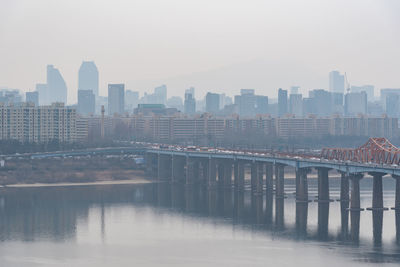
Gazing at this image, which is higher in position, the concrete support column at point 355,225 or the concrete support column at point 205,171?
the concrete support column at point 205,171

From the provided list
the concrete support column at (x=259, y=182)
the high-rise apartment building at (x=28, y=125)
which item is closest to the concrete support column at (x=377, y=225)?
the concrete support column at (x=259, y=182)

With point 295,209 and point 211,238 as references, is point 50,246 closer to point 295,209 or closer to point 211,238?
point 211,238

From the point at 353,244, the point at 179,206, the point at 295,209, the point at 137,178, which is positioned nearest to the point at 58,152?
the point at 137,178

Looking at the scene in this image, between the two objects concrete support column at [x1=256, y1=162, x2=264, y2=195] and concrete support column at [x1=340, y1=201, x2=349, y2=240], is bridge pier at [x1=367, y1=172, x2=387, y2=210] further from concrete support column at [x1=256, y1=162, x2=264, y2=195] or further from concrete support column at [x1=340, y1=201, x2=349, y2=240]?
concrete support column at [x1=256, y1=162, x2=264, y2=195]

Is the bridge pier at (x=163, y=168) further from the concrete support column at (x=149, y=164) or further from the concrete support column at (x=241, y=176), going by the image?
the concrete support column at (x=241, y=176)

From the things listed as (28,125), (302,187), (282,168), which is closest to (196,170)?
(282,168)

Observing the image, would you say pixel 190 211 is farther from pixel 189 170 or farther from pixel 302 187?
pixel 189 170
